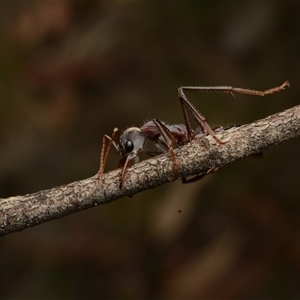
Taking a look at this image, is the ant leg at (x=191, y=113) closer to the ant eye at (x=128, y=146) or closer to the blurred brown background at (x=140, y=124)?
the ant eye at (x=128, y=146)

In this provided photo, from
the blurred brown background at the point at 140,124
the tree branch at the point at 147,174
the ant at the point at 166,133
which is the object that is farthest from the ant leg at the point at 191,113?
the blurred brown background at the point at 140,124

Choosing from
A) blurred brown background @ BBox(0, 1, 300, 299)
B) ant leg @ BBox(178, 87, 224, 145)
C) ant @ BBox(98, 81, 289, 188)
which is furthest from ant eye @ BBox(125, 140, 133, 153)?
blurred brown background @ BBox(0, 1, 300, 299)

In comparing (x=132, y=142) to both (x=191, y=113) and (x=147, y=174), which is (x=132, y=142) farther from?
(x=147, y=174)

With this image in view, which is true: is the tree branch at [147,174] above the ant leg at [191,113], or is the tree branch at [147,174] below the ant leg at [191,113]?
below

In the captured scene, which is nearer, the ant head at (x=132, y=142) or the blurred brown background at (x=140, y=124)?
the ant head at (x=132, y=142)

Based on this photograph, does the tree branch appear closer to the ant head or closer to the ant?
the ant
